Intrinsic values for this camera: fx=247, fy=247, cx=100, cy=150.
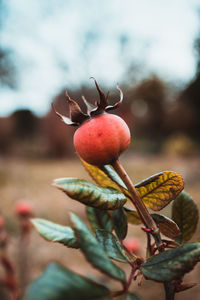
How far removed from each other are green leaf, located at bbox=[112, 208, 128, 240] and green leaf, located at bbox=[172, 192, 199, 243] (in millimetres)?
75

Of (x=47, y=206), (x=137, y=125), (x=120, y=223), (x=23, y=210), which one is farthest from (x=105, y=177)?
(x=137, y=125)

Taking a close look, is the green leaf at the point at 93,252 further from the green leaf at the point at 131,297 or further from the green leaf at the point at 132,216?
the green leaf at the point at 132,216

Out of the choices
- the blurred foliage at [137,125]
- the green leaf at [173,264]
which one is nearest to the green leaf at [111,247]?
the green leaf at [173,264]

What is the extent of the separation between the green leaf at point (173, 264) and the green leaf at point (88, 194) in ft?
0.21

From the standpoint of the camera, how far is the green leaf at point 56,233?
27 centimetres

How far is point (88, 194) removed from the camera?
221 millimetres

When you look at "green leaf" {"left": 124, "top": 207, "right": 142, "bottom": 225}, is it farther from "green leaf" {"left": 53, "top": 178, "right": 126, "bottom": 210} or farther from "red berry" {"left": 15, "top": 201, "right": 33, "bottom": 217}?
"red berry" {"left": 15, "top": 201, "right": 33, "bottom": 217}

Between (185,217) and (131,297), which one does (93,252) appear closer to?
(131,297)

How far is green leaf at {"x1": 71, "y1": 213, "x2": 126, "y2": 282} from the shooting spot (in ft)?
0.62

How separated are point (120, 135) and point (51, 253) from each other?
7.09 ft

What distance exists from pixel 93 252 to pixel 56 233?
0.10 meters

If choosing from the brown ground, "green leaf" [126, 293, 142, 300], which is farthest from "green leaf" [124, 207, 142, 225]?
the brown ground

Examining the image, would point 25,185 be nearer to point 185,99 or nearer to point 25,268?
point 25,268

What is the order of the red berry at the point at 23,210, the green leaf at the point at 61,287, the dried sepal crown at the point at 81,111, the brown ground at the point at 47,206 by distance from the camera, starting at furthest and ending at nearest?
the brown ground at the point at 47,206, the red berry at the point at 23,210, the dried sepal crown at the point at 81,111, the green leaf at the point at 61,287
